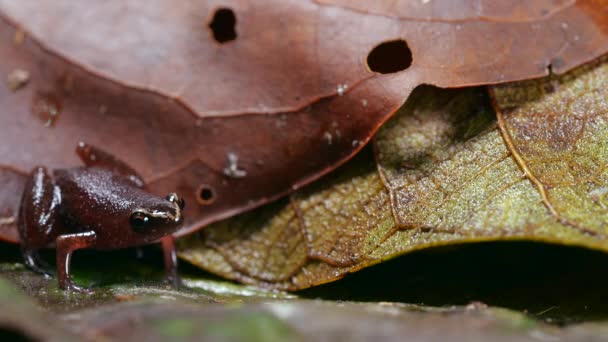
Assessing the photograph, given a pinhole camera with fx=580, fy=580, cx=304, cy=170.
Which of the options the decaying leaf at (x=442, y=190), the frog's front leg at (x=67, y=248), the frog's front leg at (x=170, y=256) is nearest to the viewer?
the decaying leaf at (x=442, y=190)

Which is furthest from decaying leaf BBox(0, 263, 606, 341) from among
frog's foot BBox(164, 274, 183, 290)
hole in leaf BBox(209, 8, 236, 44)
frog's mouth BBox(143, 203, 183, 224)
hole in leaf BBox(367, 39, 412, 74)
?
hole in leaf BBox(209, 8, 236, 44)

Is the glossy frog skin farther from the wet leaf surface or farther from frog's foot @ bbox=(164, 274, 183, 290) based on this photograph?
the wet leaf surface

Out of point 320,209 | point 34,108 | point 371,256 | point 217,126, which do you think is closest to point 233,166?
point 217,126

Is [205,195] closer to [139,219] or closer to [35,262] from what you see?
[139,219]

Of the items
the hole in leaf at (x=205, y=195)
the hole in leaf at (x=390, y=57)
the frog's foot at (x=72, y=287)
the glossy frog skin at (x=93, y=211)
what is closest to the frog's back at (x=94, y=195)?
the glossy frog skin at (x=93, y=211)

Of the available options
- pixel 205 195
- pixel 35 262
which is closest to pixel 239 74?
pixel 205 195

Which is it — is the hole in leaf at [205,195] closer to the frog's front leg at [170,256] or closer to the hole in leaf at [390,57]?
the frog's front leg at [170,256]

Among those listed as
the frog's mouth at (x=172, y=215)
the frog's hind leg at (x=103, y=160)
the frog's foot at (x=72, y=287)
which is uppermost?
the frog's hind leg at (x=103, y=160)
